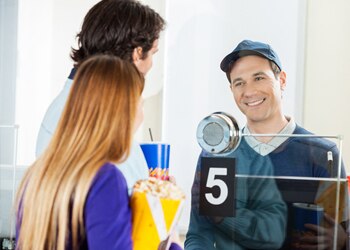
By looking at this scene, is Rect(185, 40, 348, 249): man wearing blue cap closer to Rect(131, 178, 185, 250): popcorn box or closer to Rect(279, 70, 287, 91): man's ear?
Rect(279, 70, 287, 91): man's ear

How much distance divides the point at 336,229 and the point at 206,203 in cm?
48

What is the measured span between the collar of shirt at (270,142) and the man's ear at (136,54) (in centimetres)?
51

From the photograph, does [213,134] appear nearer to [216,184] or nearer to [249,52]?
[216,184]

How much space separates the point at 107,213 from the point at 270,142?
102 centimetres

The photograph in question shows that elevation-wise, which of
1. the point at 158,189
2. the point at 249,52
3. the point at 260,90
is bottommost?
the point at 158,189

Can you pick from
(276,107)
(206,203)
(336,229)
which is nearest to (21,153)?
(206,203)

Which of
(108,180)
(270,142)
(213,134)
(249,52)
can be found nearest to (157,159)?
(213,134)

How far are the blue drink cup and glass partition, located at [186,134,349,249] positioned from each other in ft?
0.47

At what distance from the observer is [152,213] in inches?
56.4

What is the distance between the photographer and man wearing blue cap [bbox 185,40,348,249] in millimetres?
2146

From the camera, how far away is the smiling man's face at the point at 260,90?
229 cm

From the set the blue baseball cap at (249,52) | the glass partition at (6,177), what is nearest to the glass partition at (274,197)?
the blue baseball cap at (249,52)

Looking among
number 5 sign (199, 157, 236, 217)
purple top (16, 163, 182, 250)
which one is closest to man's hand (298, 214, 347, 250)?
number 5 sign (199, 157, 236, 217)

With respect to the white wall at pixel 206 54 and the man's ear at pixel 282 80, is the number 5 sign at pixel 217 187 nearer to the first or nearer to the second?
the white wall at pixel 206 54
